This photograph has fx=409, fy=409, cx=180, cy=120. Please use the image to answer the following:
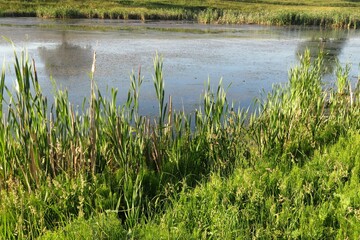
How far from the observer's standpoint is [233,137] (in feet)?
10.2

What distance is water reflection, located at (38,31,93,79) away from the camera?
6.94m

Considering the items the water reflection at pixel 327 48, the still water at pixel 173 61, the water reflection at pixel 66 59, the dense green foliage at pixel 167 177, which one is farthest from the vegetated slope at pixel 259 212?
the water reflection at pixel 327 48

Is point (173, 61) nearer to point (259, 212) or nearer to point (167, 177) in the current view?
point (167, 177)

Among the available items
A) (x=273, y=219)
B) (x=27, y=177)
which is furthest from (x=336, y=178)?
Answer: (x=27, y=177)

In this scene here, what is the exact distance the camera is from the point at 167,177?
2.89 metres

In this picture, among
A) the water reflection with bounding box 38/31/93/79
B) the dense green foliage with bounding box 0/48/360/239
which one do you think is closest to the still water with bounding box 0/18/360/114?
the water reflection with bounding box 38/31/93/79

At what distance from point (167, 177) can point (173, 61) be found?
5.70 m

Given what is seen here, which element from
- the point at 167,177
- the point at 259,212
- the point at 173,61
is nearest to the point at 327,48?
the point at 173,61

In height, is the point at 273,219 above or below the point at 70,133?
below

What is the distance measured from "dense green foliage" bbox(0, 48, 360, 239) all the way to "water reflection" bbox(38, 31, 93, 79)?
4043mm

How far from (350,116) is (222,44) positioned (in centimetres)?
815

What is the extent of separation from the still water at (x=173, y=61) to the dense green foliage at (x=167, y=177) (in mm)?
1030

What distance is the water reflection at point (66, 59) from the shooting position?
694 cm

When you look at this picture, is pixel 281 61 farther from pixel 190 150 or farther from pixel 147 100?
pixel 190 150
